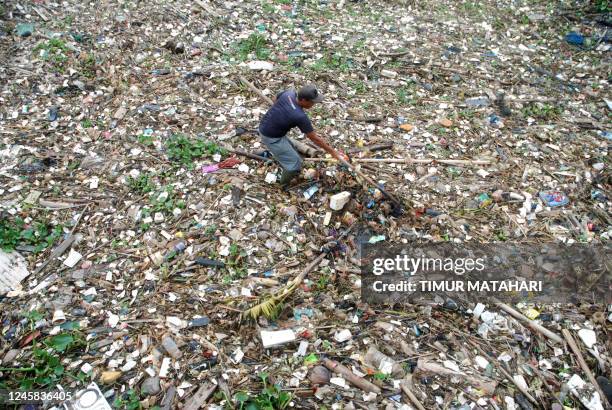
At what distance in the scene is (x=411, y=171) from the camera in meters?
5.09

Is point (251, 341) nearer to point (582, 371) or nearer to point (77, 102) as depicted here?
point (582, 371)

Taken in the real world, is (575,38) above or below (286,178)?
above

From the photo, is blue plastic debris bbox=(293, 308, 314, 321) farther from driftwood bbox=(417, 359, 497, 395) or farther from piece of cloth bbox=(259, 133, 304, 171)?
piece of cloth bbox=(259, 133, 304, 171)

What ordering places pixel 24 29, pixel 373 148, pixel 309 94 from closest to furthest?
pixel 309 94 → pixel 373 148 → pixel 24 29

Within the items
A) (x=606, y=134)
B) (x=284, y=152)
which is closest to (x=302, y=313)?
(x=284, y=152)

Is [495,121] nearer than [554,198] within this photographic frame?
No

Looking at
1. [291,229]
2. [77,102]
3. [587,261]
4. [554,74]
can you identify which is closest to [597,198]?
[587,261]

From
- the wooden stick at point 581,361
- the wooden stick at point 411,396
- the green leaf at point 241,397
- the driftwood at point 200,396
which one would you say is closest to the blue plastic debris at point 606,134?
the wooden stick at point 581,361

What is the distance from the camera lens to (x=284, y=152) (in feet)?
14.8

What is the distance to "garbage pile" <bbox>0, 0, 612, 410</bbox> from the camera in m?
3.38

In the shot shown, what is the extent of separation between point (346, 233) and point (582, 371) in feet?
7.80

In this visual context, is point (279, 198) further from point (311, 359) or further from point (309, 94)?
point (311, 359)

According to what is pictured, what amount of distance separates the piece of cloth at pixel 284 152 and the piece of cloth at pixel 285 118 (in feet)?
0.26

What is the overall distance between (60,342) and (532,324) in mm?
4088
